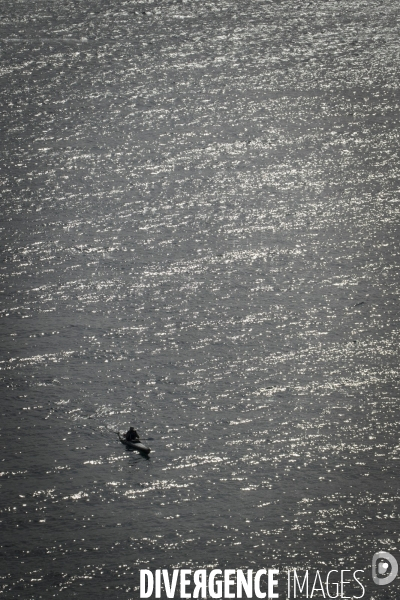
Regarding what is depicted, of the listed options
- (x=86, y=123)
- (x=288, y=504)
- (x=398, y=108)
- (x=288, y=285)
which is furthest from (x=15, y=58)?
(x=288, y=504)

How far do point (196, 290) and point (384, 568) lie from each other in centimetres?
3773

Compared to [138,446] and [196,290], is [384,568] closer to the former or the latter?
[138,446]

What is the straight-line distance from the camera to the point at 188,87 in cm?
14250

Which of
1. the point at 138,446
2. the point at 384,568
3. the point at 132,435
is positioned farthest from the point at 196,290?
the point at 384,568

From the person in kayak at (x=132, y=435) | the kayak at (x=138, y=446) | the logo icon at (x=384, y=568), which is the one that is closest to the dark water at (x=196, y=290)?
the logo icon at (x=384, y=568)

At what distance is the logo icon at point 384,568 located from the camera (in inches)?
2827

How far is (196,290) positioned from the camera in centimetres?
10288

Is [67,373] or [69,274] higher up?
[69,274]

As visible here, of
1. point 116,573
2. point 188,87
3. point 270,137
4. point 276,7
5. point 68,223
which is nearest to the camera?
point 116,573

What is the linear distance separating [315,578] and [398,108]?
8078cm

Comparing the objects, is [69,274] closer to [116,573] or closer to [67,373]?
[67,373]

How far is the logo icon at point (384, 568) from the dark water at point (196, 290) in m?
0.53

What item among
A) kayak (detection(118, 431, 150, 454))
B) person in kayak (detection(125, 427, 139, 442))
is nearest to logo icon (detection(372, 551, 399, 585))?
Result: kayak (detection(118, 431, 150, 454))

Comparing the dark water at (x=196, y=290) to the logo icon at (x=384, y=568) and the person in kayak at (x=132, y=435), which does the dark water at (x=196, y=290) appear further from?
Result: the person in kayak at (x=132, y=435)
